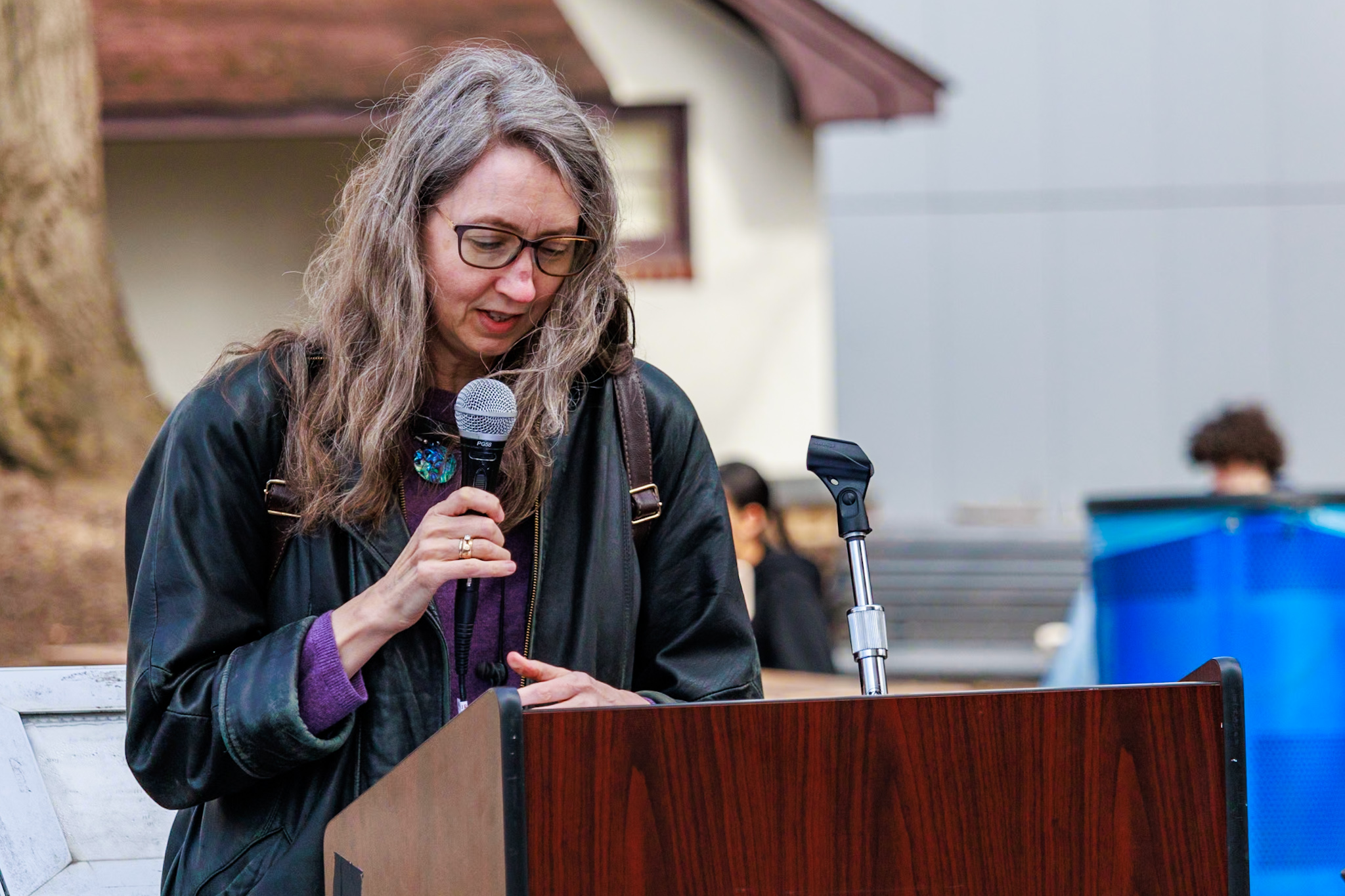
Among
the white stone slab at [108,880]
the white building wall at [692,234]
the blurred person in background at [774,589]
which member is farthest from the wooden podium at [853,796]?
the white building wall at [692,234]

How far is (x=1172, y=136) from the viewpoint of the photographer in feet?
51.2

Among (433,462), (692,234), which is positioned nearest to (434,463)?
(433,462)

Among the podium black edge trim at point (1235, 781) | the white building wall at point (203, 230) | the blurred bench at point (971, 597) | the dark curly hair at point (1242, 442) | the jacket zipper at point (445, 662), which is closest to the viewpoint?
the podium black edge trim at point (1235, 781)

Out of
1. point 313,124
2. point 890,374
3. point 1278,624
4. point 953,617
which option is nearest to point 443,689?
point 1278,624

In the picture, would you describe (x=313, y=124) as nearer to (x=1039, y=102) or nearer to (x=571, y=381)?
(x=571, y=381)

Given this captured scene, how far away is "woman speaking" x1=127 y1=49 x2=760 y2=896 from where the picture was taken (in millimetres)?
1912

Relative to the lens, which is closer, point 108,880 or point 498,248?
point 498,248

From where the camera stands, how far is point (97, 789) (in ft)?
9.05

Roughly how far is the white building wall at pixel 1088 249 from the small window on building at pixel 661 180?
4781 mm

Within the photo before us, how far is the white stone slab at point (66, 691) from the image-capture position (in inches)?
108

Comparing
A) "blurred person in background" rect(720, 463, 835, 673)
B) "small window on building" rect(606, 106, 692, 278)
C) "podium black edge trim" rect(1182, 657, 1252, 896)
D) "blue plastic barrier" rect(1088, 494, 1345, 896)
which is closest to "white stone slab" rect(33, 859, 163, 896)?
"podium black edge trim" rect(1182, 657, 1252, 896)

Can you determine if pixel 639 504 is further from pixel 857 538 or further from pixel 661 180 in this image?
pixel 661 180

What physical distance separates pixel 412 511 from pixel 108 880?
107 centimetres

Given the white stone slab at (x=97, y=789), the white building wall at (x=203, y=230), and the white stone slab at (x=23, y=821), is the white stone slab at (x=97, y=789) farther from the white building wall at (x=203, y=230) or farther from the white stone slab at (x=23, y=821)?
the white building wall at (x=203, y=230)
